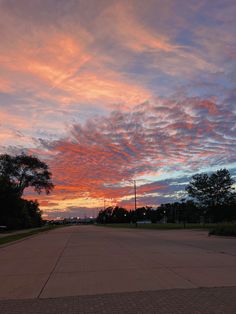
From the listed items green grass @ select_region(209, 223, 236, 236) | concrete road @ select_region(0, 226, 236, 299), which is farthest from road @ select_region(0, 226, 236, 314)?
green grass @ select_region(209, 223, 236, 236)

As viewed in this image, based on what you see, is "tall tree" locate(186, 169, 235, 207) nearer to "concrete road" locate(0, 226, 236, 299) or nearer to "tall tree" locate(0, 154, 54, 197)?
"tall tree" locate(0, 154, 54, 197)

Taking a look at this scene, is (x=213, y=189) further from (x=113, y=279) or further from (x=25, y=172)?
(x=113, y=279)

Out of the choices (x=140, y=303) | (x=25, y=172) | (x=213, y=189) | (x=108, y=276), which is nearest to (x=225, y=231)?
(x=108, y=276)

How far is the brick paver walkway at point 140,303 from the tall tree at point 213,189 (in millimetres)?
102959

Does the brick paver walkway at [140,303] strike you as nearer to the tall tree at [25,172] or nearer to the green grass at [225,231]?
the green grass at [225,231]

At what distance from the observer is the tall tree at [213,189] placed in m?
109

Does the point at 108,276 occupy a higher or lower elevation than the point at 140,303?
higher

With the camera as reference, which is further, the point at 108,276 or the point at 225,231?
the point at 225,231

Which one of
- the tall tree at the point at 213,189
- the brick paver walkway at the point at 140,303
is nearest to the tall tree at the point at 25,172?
the tall tree at the point at 213,189

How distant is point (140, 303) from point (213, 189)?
10497 cm

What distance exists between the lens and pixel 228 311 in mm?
6488

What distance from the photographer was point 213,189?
4281 inches

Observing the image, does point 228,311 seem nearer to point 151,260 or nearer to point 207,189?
point 151,260

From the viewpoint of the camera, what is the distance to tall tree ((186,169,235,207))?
109m
